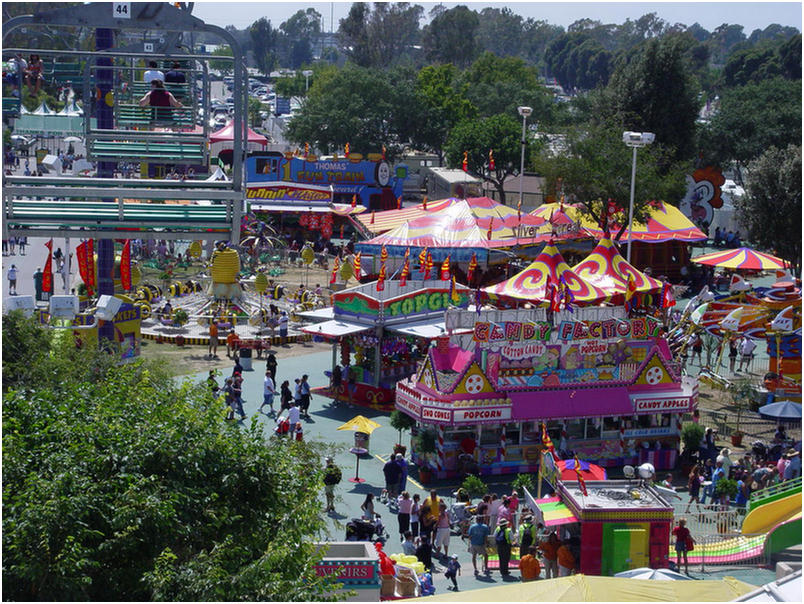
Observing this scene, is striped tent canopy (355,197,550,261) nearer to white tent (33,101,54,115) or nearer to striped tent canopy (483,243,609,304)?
striped tent canopy (483,243,609,304)

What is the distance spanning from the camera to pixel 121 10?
1169 centimetres

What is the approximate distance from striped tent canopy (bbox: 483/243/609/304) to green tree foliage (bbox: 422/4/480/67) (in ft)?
337

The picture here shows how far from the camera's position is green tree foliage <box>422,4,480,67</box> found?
5034 inches

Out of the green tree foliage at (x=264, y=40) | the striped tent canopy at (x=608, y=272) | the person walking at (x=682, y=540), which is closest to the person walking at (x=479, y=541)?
the person walking at (x=682, y=540)

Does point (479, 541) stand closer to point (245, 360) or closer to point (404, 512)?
point (404, 512)

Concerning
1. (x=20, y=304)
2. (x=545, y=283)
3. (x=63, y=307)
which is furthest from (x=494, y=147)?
(x=20, y=304)

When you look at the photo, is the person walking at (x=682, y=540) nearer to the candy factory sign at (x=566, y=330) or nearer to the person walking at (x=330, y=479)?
the person walking at (x=330, y=479)

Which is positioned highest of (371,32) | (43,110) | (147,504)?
(371,32)

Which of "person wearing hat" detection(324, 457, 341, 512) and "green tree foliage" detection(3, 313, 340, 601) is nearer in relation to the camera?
"green tree foliage" detection(3, 313, 340, 601)

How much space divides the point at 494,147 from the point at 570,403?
37.1 meters

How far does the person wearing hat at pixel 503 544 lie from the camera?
683 inches

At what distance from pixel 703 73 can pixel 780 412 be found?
119437 mm

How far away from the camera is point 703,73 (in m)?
136

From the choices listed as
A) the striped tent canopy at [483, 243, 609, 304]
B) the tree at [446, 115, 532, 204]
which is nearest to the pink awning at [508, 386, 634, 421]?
the striped tent canopy at [483, 243, 609, 304]
